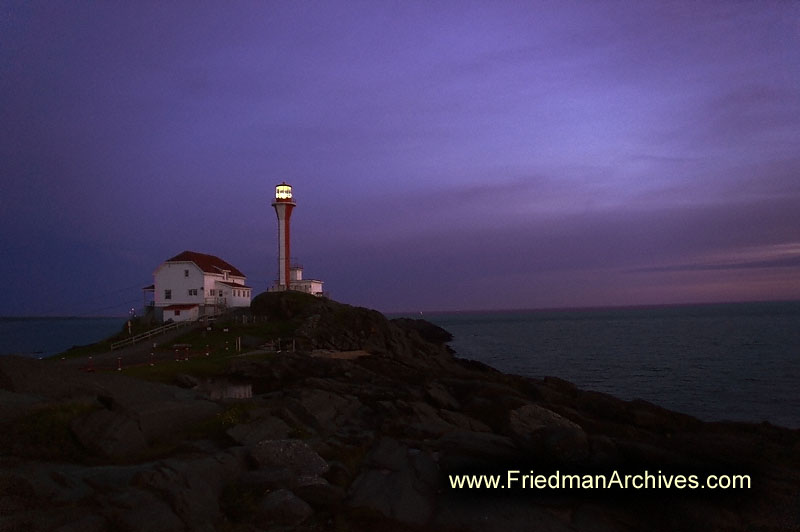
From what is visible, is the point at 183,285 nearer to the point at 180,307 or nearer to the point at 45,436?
the point at 180,307

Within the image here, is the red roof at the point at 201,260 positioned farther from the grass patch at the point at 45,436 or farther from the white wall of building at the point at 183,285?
the grass patch at the point at 45,436

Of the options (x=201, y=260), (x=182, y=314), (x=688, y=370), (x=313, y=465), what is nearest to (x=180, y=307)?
(x=182, y=314)

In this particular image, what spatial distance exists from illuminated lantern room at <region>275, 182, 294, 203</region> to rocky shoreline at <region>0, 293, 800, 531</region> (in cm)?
5388

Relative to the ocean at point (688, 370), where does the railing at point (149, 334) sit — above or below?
above

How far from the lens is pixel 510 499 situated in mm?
11938

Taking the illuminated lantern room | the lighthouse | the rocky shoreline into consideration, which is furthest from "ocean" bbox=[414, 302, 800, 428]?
the illuminated lantern room

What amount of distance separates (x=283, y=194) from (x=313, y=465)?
62699 millimetres

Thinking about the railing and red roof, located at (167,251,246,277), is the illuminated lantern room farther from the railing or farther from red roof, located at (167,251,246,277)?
the railing

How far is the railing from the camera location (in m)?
43.5

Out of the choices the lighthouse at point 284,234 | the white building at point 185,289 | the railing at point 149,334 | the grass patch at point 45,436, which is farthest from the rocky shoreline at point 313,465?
the lighthouse at point 284,234

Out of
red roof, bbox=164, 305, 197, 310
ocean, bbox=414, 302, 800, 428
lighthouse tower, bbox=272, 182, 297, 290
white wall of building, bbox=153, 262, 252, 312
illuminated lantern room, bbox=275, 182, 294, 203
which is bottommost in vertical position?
ocean, bbox=414, 302, 800, 428

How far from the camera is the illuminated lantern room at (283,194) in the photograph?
71562 millimetres

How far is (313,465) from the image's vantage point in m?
12.8

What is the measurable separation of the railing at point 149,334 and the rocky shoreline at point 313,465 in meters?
28.1
